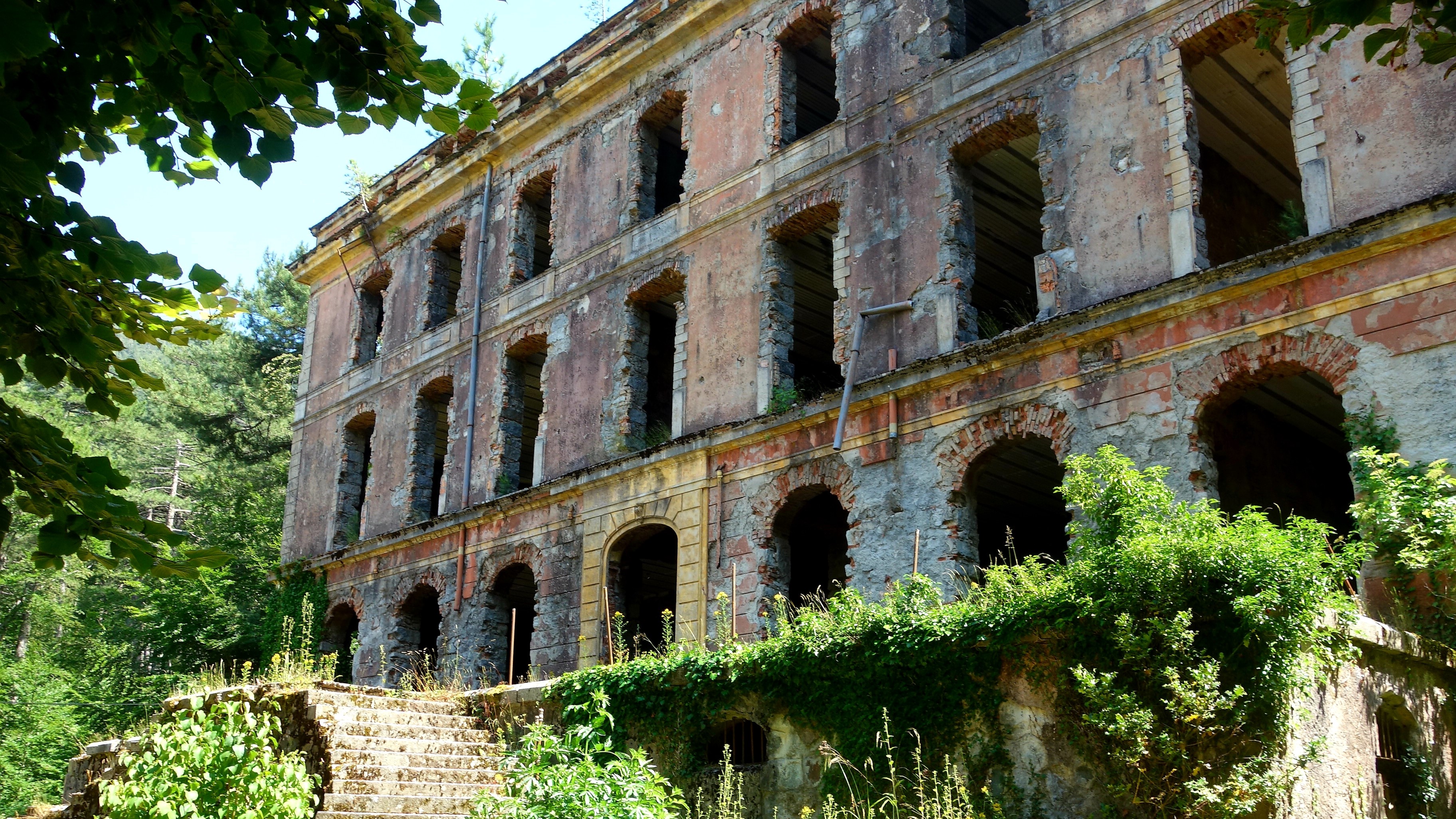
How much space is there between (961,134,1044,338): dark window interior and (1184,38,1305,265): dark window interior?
6.71 ft

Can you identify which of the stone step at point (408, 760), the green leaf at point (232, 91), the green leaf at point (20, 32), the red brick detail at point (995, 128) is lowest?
the stone step at point (408, 760)

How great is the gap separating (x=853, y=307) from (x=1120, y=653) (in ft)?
24.2

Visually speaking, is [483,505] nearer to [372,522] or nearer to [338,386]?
[372,522]

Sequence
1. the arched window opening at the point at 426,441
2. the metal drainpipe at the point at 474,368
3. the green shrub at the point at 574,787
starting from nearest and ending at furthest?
the green shrub at the point at 574,787 → the metal drainpipe at the point at 474,368 → the arched window opening at the point at 426,441

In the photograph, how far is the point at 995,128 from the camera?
14609mm

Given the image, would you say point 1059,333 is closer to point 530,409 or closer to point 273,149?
point 273,149

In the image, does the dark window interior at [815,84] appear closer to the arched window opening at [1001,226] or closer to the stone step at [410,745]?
the arched window opening at [1001,226]

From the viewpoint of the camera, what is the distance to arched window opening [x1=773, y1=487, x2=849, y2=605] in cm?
1827

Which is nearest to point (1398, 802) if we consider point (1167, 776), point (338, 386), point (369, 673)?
point (1167, 776)

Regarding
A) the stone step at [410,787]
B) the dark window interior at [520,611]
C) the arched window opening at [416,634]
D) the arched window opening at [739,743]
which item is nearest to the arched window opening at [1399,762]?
the arched window opening at [739,743]

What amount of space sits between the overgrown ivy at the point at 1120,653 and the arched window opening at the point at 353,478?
14.2 metres

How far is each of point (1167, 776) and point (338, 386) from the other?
20.0 metres

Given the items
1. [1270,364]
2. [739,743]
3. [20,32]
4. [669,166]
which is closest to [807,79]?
[669,166]

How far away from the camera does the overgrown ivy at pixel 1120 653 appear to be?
810cm
